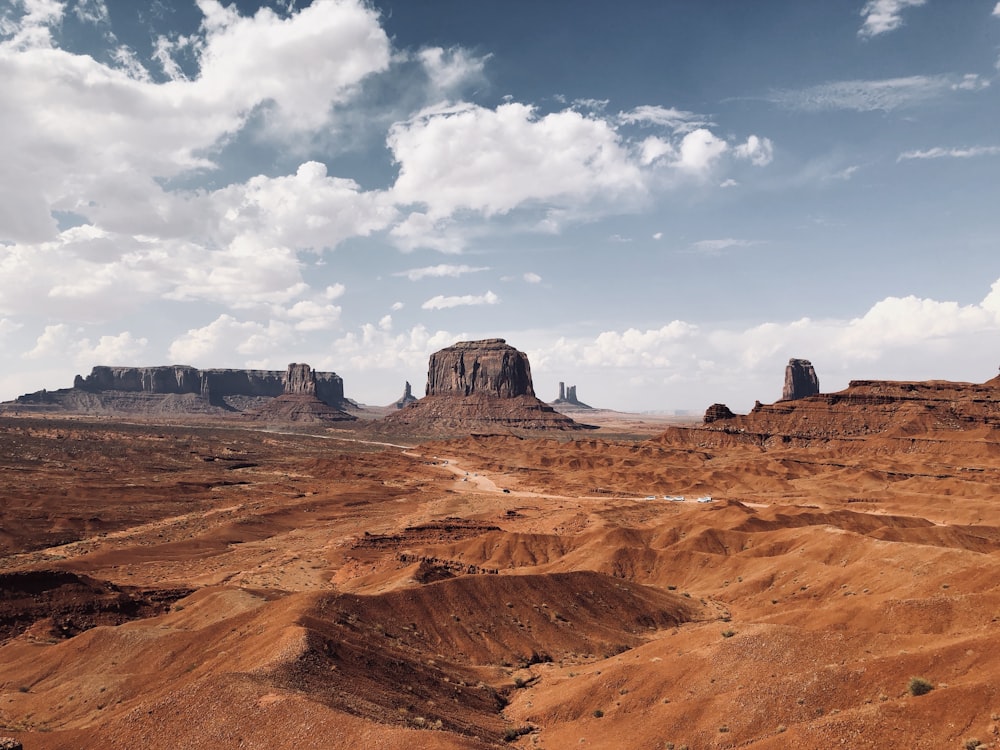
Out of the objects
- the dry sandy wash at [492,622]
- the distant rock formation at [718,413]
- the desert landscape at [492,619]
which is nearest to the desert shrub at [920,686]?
the desert landscape at [492,619]

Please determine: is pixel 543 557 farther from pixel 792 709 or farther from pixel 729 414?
pixel 729 414

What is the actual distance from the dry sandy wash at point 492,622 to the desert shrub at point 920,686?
312 mm

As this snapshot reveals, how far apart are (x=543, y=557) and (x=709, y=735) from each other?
127ft

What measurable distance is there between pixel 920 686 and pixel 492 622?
22196 mm

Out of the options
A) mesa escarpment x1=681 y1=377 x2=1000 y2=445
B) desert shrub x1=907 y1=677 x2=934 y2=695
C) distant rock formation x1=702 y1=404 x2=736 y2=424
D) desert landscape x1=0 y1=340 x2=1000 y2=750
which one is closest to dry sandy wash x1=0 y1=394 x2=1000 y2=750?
desert landscape x1=0 y1=340 x2=1000 y2=750

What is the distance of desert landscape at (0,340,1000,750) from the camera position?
65.1 ft

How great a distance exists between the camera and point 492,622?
36250 mm

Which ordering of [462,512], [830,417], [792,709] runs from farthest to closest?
[830,417] < [462,512] < [792,709]

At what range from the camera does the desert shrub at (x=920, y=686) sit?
18.8m

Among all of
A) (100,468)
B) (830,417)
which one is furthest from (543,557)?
(830,417)

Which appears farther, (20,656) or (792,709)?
(20,656)

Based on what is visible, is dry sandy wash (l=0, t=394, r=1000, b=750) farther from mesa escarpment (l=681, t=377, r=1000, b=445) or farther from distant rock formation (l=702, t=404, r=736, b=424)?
distant rock formation (l=702, t=404, r=736, b=424)

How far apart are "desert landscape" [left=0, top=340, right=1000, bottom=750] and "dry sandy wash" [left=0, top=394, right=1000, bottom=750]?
0.13 metres

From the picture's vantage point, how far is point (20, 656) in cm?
3334
